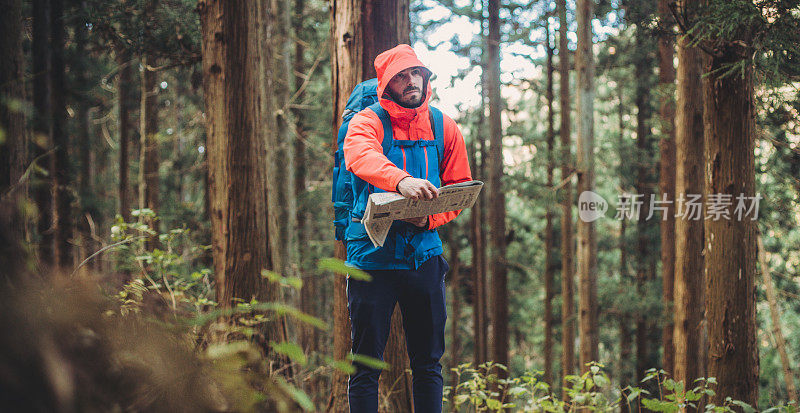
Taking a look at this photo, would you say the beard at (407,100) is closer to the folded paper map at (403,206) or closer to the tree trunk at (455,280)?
the folded paper map at (403,206)

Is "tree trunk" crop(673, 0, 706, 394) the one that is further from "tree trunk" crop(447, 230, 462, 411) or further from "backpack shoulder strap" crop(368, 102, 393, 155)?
"tree trunk" crop(447, 230, 462, 411)

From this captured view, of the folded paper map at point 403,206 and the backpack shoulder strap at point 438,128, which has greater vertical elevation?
the backpack shoulder strap at point 438,128

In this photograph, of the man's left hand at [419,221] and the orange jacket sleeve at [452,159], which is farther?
the orange jacket sleeve at [452,159]

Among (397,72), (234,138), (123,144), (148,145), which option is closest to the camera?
(397,72)

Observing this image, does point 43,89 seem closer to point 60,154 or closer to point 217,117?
point 60,154

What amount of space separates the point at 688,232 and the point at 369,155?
7.62 metres

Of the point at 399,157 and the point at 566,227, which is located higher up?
the point at 399,157

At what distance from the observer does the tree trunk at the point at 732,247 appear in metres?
5.09

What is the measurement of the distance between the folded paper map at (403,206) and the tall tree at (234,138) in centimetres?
247

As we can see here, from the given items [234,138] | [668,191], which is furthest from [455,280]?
[234,138]

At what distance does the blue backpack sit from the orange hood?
64 mm

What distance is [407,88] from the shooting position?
3191 mm

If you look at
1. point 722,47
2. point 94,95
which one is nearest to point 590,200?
point 722,47

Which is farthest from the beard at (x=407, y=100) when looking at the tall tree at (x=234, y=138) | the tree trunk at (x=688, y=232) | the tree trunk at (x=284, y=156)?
the tree trunk at (x=284, y=156)
